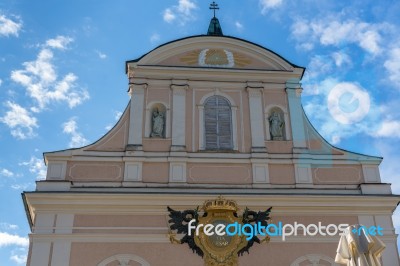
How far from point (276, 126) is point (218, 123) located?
1.71 meters

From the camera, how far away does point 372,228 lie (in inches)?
570

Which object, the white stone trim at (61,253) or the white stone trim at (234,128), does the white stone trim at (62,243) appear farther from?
the white stone trim at (234,128)

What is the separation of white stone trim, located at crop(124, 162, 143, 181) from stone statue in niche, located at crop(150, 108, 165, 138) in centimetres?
108

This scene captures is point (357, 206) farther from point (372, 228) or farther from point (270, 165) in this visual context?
point (270, 165)

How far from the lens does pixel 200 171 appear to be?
15.2 metres

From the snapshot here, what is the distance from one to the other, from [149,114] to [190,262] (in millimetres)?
4615

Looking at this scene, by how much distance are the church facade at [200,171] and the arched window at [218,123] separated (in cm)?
3

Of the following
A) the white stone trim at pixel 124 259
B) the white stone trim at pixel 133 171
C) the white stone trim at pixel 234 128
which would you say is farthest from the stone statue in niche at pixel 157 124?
the white stone trim at pixel 124 259

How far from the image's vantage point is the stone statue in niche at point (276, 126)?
52.7 ft

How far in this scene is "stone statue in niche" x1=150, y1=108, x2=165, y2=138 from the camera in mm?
15852

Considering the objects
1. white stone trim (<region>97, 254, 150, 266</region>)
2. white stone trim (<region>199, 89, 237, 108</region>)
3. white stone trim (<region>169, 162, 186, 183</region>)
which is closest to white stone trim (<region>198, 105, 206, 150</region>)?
white stone trim (<region>199, 89, 237, 108</region>)

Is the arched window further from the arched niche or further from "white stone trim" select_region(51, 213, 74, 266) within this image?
"white stone trim" select_region(51, 213, 74, 266)

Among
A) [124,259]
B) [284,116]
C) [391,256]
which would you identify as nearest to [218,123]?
[284,116]

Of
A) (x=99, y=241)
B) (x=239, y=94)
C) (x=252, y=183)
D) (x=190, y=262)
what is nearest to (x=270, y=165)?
(x=252, y=183)
